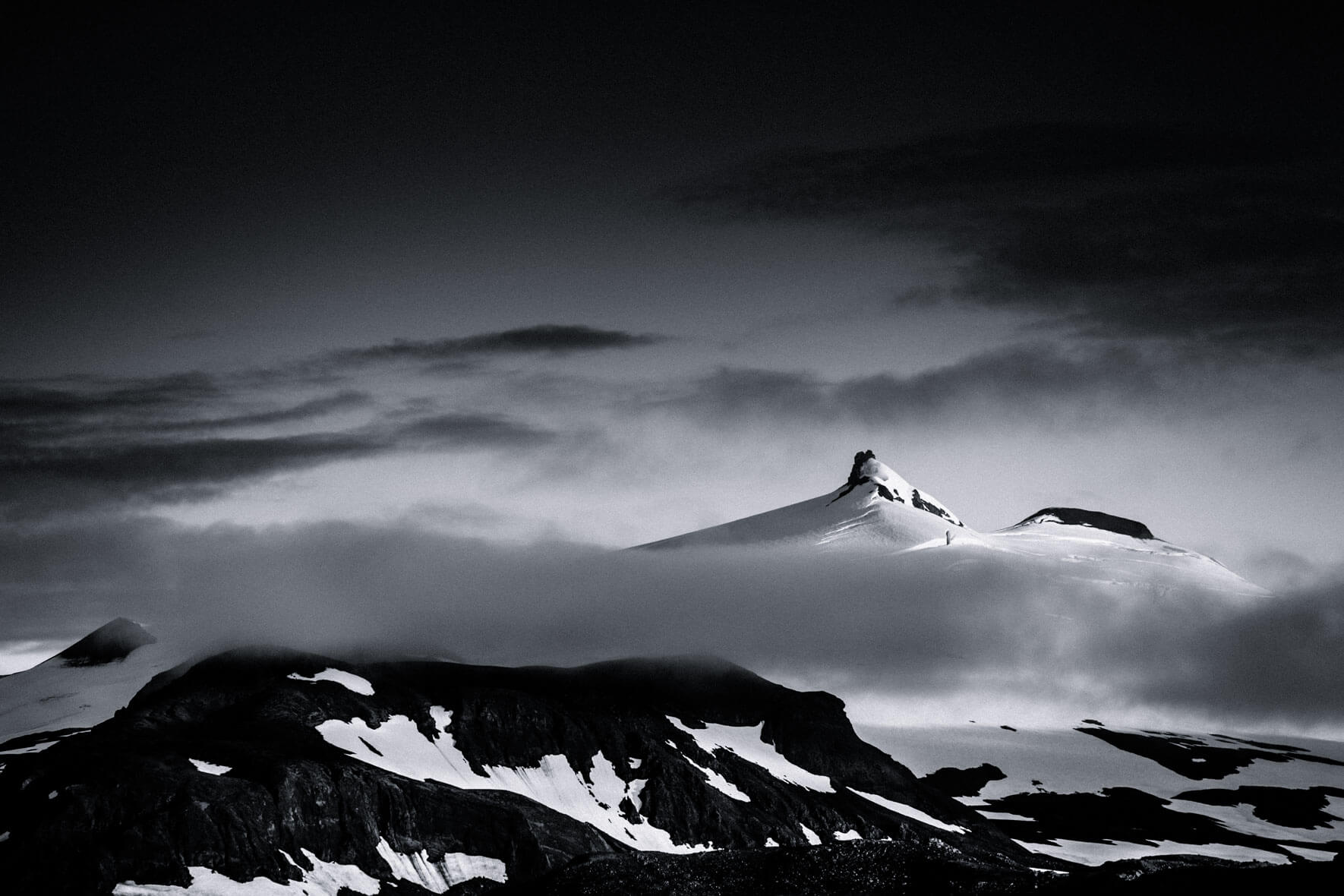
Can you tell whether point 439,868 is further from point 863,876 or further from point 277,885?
point 863,876

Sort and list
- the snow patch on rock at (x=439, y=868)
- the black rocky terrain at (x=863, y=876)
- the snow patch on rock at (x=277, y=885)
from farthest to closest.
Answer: the snow patch on rock at (x=439, y=868), the snow patch on rock at (x=277, y=885), the black rocky terrain at (x=863, y=876)

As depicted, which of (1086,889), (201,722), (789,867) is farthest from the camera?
(201,722)

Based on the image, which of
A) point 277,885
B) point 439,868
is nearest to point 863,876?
point 277,885

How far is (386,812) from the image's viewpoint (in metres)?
170

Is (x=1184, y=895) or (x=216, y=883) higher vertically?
(x=1184, y=895)

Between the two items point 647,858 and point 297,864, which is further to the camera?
point 297,864

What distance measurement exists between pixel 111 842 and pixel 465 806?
1748 inches

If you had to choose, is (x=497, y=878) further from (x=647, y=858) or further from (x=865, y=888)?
(x=865, y=888)

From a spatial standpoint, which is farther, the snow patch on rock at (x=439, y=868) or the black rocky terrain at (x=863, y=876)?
the snow patch on rock at (x=439, y=868)

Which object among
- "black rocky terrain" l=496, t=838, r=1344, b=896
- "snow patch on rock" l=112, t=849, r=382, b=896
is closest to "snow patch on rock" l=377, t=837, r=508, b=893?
"snow patch on rock" l=112, t=849, r=382, b=896

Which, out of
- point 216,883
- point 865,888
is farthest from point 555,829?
point 865,888

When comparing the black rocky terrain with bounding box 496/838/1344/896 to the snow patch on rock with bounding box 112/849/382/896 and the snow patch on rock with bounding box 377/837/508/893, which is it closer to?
the snow patch on rock with bounding box 112/849/382/896

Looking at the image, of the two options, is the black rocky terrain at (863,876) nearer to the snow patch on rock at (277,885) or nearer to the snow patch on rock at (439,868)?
the snow patch on rock at (277,885)

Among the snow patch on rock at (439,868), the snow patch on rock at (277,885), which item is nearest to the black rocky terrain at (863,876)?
the snow patch on rock at (277,885)
